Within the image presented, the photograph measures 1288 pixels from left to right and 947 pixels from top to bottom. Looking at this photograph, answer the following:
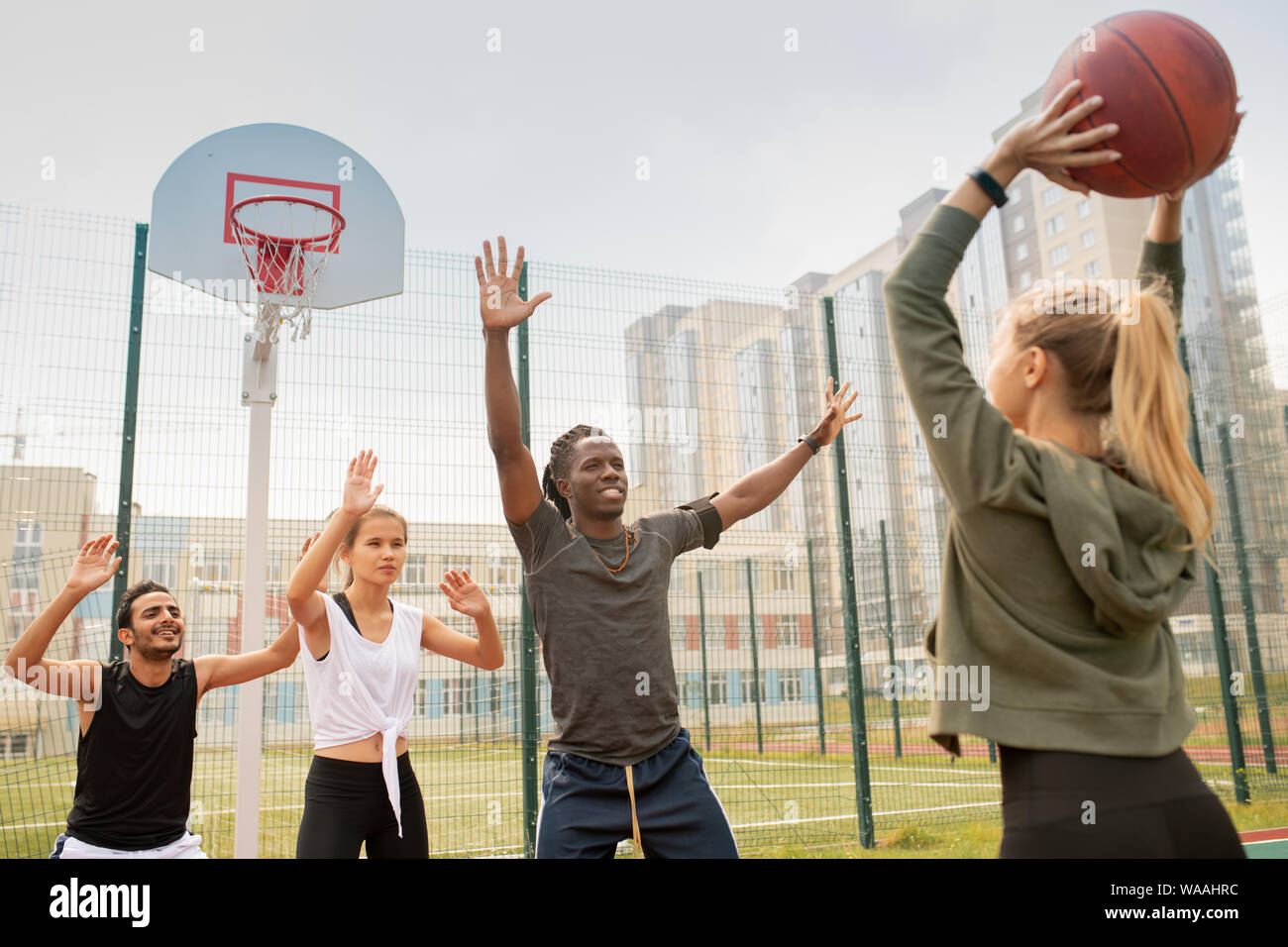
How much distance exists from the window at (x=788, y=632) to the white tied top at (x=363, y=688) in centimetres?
331

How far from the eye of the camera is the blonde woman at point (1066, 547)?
1.57 metres

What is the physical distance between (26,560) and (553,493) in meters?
3.44

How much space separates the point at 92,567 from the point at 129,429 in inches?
63.5

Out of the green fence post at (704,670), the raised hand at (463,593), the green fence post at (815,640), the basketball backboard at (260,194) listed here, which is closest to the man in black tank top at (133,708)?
the raised hand at (463,593)

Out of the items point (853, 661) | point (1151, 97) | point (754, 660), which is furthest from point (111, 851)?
point (853, 661)

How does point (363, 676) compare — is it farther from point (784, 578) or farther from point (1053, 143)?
point (784, 578)

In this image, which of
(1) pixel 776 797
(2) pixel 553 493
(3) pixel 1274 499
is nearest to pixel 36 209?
(2) pixel 553 493

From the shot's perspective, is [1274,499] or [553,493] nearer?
[553,493]

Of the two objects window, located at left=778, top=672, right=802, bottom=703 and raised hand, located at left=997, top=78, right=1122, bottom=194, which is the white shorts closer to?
raised hand, located at left=997, top=78, right=1122, bottom=194

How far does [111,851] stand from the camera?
12.0 feet

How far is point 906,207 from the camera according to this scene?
5288cm

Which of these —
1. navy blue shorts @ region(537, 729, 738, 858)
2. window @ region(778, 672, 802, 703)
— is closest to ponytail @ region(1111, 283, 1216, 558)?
navy blue shorts @ region(537, 729, 738, 858)

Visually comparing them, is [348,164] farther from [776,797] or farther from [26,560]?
[776,797]

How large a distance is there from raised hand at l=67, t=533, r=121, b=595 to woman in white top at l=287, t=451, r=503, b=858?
0.82m
